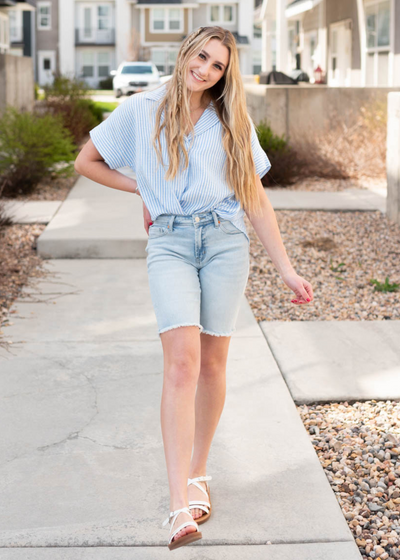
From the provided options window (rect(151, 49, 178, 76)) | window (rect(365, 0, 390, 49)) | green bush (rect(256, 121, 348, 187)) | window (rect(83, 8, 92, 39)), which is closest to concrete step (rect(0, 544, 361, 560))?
green bush (rect(256, 121, 348, 187))

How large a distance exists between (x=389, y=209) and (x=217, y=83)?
6.45m

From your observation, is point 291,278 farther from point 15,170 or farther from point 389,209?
point 15,170

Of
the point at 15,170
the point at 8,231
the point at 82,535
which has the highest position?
the point at 15,170

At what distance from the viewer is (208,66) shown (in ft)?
8.95

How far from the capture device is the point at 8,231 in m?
7.93

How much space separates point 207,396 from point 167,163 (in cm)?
89

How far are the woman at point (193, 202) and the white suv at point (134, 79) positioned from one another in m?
35.8

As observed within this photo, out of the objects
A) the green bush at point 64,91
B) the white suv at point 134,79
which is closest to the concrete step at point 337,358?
the green bush at point 64,91

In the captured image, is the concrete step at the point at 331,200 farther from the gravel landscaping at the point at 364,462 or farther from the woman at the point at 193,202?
the woman at the point at 193,202

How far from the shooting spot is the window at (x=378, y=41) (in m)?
15.5

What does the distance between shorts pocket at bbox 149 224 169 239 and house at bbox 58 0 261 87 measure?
1907 inches

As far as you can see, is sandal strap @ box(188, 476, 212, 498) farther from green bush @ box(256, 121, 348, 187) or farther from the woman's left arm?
green bush @ box(256, 121, 348, 187)

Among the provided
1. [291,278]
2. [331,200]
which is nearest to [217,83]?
[291,278]

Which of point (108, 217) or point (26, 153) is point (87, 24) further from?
point (108, 217)
